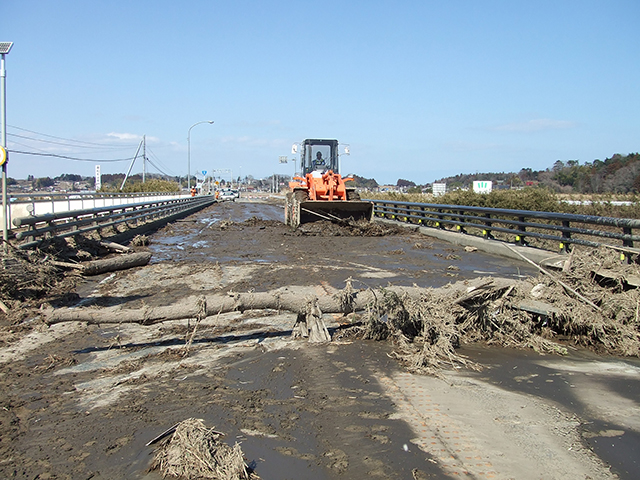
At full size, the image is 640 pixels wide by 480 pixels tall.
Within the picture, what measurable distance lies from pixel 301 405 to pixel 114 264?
764 cm

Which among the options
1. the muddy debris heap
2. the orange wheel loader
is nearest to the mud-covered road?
the muddy debris heap

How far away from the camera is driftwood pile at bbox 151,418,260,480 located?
3.19 m

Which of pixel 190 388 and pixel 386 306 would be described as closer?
pixel 190 388

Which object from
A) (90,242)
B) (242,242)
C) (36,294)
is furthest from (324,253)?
(36,294)

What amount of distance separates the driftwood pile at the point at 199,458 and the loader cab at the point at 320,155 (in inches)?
831

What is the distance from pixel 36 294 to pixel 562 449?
25.5 ft

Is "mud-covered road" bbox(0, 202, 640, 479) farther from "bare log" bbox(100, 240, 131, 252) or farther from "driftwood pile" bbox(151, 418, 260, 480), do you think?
"bare log" bbox(100, 240, 131, 252)

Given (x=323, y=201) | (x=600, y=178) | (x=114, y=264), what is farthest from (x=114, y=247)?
(x=600, y=178)

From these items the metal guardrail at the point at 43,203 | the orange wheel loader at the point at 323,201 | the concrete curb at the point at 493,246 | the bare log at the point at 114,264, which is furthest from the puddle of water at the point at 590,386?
the orange wheel loader at the point at 323,201

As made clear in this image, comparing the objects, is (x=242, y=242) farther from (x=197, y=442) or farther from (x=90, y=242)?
(x=197, y=442)

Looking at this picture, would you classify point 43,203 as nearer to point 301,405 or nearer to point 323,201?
point 323,201

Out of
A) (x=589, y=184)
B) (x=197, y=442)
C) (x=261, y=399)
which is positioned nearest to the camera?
(x=197, y=442)

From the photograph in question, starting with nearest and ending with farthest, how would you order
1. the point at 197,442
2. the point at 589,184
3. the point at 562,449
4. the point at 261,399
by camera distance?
the point at 197,442 → the point at 562,449 → the point at 261,399 → the point at 589,184

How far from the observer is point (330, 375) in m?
4.97
